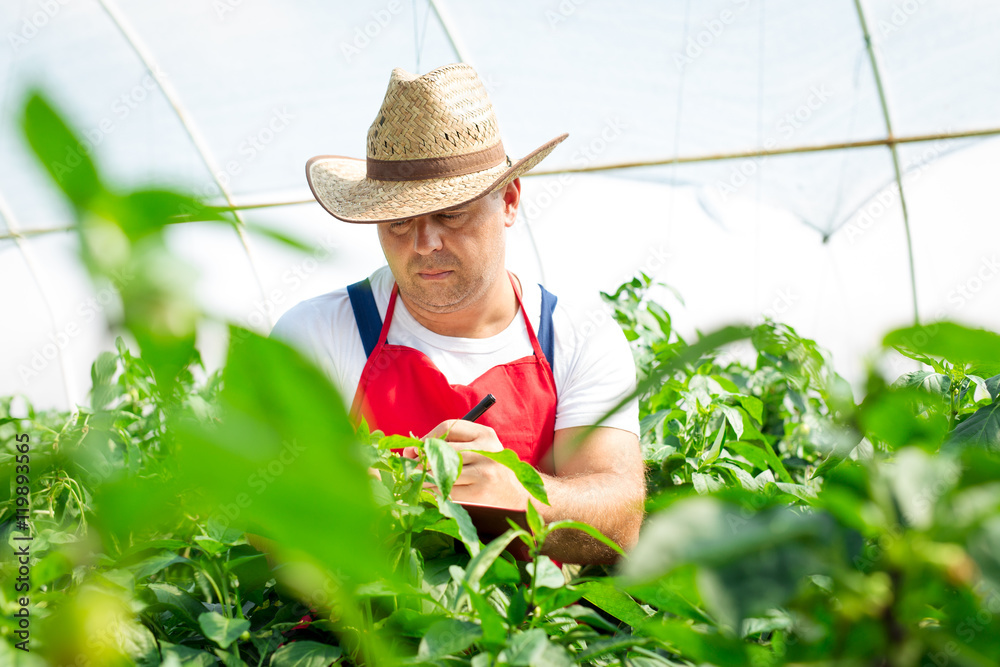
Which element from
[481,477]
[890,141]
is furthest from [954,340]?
[890,141]

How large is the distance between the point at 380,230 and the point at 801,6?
2572 mm

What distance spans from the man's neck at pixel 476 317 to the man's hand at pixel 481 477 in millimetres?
479

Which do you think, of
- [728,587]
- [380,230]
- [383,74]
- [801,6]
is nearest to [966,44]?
[801,6]

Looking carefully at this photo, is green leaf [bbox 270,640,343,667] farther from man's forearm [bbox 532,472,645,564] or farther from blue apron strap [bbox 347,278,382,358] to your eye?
blue apron strap [bbox 347,278,382,358]

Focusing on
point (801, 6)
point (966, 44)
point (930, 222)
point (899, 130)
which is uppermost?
point (801, 6)

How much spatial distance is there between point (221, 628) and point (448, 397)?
0.84 meters

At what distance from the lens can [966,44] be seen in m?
3.10

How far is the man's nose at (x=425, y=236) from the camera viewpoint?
1.31 metres

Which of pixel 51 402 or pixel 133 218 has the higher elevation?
pixel 133 218

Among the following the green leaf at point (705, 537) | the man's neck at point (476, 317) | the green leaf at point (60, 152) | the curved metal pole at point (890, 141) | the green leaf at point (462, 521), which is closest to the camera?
the green leaf at point (60, 152)

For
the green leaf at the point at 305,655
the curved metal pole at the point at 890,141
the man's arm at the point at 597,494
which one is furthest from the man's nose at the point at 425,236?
the curved metal pole at the point at 890,141

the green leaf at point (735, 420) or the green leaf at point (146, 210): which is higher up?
the green leaf at point (146, 210)

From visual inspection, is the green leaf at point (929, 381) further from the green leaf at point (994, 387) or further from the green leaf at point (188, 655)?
the green leaf at point (188, 655)

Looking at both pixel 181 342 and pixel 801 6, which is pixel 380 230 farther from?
pixel 801 6
